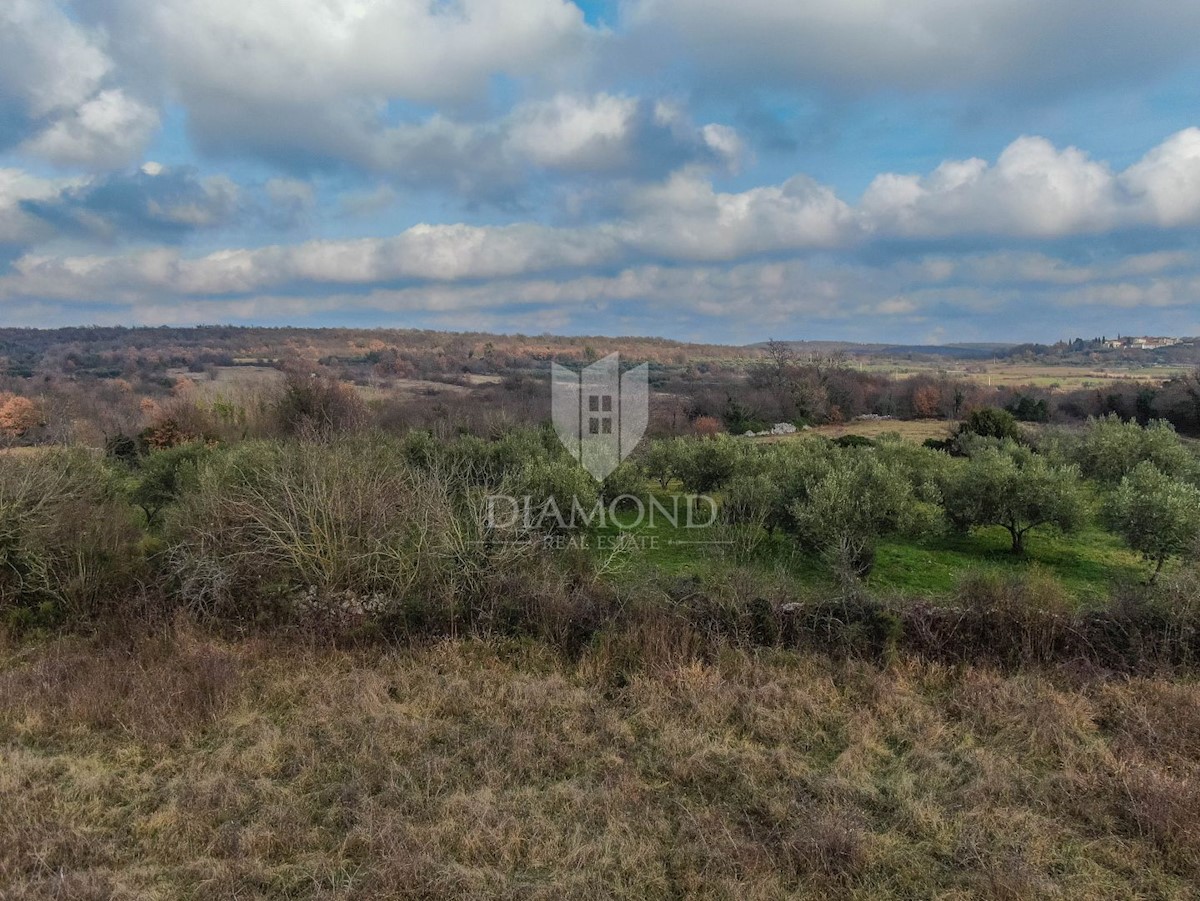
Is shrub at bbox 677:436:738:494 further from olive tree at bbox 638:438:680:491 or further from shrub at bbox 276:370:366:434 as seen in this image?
shrub at bbox 276:370:366:434

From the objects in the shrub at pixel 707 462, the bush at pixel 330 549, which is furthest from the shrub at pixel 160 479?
the shrub at pixel 707 462

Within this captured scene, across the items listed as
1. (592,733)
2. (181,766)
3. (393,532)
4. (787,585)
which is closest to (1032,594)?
(787,585)

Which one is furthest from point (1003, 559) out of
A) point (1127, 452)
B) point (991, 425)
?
point (991, 425)

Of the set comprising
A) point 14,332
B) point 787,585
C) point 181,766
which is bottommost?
point 181,766

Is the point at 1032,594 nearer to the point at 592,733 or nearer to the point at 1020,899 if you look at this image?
the point at 1020,899

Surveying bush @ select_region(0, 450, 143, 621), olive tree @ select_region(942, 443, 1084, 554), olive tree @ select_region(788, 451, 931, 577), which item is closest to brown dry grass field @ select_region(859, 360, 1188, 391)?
olive tree @ select_region(942, 443, 1084, 554)

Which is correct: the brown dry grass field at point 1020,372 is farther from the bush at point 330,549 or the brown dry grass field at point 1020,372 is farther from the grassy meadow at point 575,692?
the bush at point 330,549

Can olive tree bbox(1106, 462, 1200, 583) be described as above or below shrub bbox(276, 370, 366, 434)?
below
